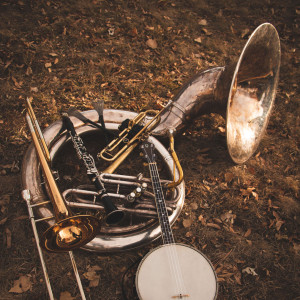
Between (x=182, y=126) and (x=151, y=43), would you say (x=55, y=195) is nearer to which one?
(x=182, y=126)

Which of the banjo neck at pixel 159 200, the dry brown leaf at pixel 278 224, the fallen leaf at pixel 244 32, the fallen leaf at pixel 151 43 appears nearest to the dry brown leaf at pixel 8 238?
the banjo neck at pixel 159 200

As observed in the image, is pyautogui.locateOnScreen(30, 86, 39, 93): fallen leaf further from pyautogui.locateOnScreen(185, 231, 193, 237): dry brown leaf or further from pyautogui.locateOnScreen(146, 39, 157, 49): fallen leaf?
pyautogui.locateOnScreen(185, 231, 193, 237): dry brown leaf

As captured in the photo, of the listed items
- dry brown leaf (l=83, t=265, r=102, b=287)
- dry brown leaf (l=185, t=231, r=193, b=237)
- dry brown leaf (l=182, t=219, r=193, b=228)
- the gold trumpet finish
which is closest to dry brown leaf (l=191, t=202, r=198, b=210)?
dry brown leaf (l=182, t=219, r=193, b=228)

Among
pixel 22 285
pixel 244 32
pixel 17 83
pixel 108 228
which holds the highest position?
pixel 244 32

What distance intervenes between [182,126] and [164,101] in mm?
1009

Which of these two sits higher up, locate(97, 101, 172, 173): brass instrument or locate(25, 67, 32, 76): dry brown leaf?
locate(25, 67, 32, 76): dry brown leaf

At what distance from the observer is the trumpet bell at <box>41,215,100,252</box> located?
1901 millimetres

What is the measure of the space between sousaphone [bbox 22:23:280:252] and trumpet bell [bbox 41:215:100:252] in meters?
0.22

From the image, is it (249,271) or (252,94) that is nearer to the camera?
(249,271)

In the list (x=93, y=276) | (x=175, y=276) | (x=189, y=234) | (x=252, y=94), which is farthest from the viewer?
(x=252, y=94)

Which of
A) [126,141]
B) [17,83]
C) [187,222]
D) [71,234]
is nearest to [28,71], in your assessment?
[17,83]

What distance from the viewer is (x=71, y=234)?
207 cm

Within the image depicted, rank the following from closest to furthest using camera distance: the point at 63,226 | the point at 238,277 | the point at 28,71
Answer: the point at 63,226 < the point at 238,277 < the point at 28,71

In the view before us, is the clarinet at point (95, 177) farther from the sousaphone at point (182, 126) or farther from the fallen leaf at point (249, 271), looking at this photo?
the fallen leaf at point (249, 271)
